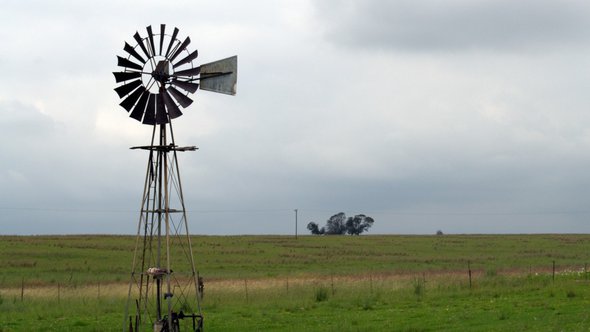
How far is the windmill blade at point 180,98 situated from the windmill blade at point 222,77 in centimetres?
71

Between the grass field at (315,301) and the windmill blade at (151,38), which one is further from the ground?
the windmill blade at (151,38)

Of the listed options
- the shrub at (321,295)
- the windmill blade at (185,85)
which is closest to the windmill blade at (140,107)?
the windmill blade at (185,85)

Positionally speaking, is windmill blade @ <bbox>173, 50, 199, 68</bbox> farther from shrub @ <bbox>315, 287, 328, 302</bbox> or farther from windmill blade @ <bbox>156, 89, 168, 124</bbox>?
→ shrub @ <bbox>315, 287, 328, 302</bbox>

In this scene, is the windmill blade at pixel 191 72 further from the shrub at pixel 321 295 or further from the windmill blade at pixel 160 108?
the shrub at pixel 321 295

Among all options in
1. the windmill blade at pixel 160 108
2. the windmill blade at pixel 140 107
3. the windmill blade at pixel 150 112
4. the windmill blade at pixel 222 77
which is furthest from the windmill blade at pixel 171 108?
the windmill blade at pixel 222 77

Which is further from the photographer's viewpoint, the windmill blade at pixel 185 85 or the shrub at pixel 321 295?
the shrub at pixel 321 295

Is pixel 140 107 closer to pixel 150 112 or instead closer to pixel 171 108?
pixel 150 112

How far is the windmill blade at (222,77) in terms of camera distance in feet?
73.2

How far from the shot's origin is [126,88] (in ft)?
71.1

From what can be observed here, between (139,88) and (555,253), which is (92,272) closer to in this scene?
(139,88)

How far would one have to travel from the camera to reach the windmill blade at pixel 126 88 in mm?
21594

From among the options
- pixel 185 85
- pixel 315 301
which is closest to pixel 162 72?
pixel 185 85

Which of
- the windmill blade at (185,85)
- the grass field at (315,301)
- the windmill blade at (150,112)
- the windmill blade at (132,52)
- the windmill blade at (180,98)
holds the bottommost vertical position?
the grass field at (315,301)

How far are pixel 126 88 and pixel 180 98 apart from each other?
1.47 metres
